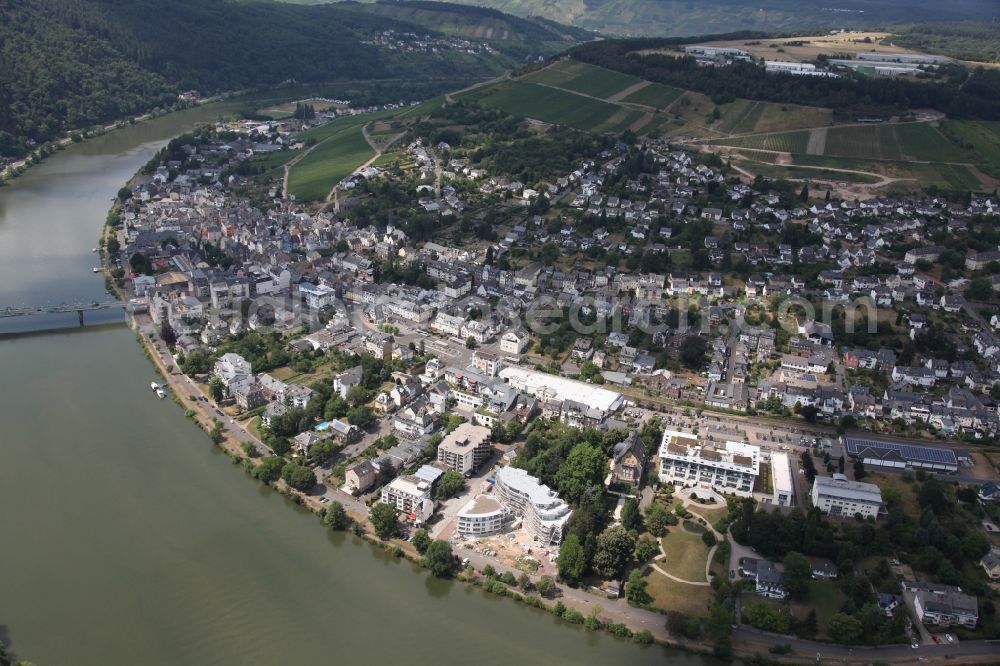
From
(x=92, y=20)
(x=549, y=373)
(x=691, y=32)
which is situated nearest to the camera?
(x=549, y=373)

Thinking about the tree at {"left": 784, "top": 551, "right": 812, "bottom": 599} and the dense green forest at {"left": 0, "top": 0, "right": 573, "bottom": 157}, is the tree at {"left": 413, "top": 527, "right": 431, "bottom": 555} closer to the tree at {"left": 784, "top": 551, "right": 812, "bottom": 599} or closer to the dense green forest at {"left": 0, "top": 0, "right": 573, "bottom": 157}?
the tree at {"left": 784, "top": 551, "right": 812, "bottom": 599}

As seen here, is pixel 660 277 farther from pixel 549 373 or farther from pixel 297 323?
pixel 297 323

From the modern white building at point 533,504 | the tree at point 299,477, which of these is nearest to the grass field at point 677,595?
the modern white building at point 533,504

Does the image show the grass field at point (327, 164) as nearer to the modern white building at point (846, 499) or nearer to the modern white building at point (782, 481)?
the modern white building at point (782, 481)

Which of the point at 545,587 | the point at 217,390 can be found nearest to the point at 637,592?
the point at 545,587

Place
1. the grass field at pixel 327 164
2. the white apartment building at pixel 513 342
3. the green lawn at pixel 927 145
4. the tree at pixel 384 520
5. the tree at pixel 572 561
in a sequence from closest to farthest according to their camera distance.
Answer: the tree at pixel 572 561 < the tree at pixel 384 520 < the white apartment building at pixel 513 342 < the grass field at pixel 327 164 < the green lawn at pixel 927 145

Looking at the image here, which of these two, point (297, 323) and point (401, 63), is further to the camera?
point (401, 63)

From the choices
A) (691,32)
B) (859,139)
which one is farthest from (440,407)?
(691,32)
